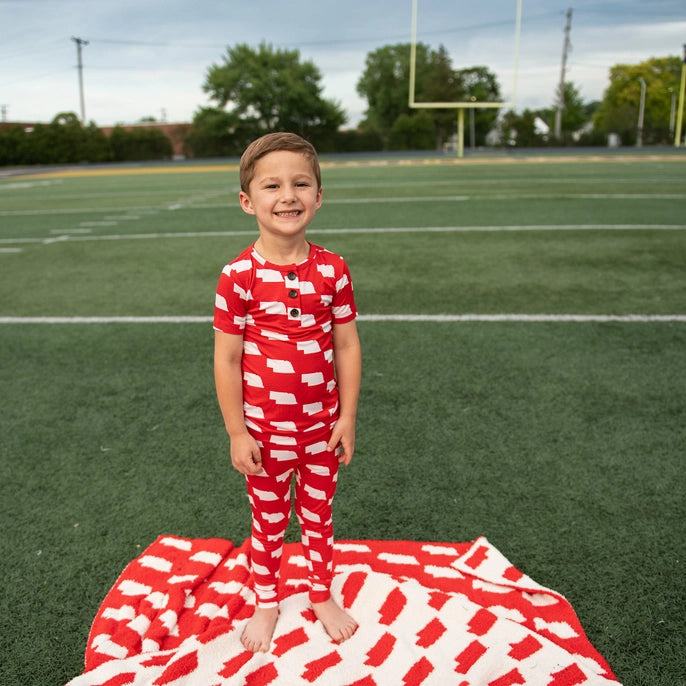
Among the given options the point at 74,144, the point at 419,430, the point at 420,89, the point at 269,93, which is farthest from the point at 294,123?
the point at 419,430

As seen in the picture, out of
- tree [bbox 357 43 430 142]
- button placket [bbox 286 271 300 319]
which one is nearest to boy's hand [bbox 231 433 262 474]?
button placket [bbox 286 271 300 319]

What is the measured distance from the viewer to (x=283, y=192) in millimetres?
1571

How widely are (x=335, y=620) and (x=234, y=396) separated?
0.76 meters

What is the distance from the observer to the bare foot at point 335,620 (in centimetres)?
186

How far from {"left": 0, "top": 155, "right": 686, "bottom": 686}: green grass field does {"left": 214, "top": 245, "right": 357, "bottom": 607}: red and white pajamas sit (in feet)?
2.15

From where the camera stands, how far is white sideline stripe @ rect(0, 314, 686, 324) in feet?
14.9

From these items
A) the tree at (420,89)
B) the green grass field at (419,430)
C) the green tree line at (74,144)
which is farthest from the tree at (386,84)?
the green grass field at (419,430)

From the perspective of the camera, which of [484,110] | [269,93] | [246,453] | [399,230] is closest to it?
[246,453]

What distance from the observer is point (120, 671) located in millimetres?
1699

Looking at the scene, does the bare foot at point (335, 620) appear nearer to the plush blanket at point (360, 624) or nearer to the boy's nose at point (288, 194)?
the plush blanket at point (360, 624)

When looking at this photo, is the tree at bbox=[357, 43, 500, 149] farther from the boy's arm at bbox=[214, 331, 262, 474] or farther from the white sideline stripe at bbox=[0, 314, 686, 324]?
the boy's arm at bbox=[214, 331, 262, 474]

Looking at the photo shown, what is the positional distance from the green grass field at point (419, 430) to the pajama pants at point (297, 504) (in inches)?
18.0

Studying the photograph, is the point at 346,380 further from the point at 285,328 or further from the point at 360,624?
the point at 360,624

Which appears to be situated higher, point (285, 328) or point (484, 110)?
point (484, 110)
